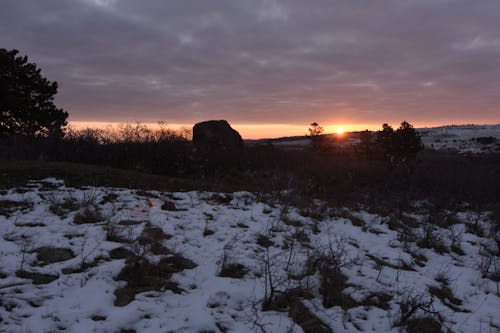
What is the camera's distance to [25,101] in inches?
599

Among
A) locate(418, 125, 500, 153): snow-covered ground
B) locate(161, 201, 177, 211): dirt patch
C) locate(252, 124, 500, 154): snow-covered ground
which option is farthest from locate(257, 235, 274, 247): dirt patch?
locate(252, 124, 500, 154): snow-covered ground

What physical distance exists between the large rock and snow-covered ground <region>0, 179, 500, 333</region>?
43.7ft

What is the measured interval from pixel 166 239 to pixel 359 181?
36.4 ft

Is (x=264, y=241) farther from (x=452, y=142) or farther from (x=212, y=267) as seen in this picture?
(x=452, y=142)

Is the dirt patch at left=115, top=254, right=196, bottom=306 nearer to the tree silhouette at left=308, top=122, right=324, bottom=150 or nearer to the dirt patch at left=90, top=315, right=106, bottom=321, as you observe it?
the dirt patch at left=90, top=315, right=106, bottom=321

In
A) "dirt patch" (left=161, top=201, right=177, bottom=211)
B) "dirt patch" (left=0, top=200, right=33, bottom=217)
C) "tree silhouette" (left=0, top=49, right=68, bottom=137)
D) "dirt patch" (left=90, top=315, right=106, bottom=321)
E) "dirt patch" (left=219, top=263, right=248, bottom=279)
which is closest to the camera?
"dirt patch" (left=90, top=315, right=106, bottom=321)

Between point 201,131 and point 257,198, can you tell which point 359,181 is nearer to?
point 257,198

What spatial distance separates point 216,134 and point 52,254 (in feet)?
57.5

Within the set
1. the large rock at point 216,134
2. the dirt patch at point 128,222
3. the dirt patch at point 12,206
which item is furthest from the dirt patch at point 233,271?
the large rock at point 216,134

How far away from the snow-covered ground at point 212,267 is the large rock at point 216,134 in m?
13.3

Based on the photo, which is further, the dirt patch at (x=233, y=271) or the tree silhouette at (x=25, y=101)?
the tree silhouette at (x=25, y=101)

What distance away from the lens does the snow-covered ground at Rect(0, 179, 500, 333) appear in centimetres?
344

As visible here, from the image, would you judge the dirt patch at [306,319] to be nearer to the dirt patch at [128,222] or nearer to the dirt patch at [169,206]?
the dirt patch at [128,222]

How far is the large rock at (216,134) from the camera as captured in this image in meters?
20.9
